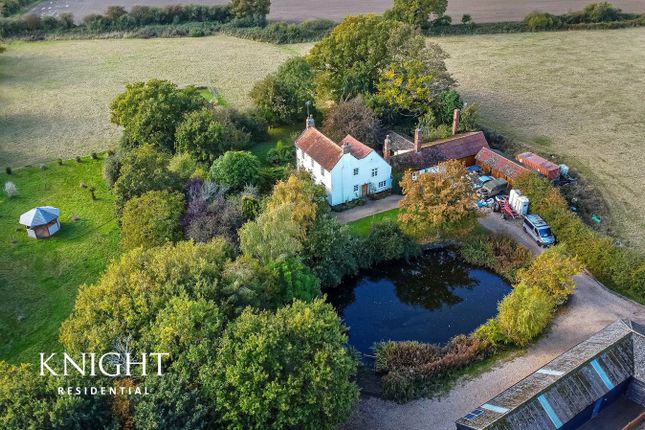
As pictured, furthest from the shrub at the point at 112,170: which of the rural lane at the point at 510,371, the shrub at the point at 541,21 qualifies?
the shrub at the point at 541,21

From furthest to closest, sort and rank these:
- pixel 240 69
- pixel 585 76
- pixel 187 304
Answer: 1. pixel 240 69
2. pixel 585 76
3. pixel 187 304

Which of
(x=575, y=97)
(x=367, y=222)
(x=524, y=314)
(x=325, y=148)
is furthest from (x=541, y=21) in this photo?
(x=524, y=314)

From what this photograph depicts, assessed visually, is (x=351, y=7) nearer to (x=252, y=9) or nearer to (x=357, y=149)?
(x=252, y=9)

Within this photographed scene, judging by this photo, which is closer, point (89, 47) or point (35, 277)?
point (35, 277)

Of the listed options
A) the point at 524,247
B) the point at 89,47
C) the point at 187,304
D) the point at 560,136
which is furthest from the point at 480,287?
the point at 89,47

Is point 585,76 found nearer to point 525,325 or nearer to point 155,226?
point 525,325
